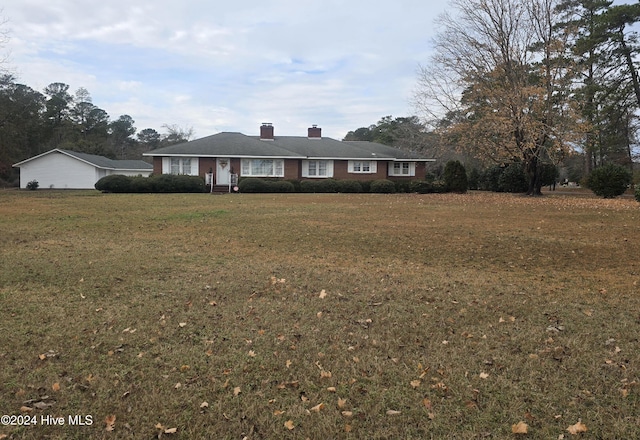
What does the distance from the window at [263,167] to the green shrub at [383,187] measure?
749cm

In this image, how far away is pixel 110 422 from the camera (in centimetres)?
282

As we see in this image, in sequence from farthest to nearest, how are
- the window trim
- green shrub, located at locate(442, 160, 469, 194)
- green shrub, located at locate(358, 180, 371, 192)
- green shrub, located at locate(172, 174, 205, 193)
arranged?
the window trim → green shrub, located at locate(358, 180, 371, 192) → green shrub, located at locate(442, 160, 469, 194) → green shrub, located at locate(172, 174, 205, 193)

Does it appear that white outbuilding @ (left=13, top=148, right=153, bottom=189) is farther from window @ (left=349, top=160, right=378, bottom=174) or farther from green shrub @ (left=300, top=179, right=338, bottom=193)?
window @ (left=349, top=160, right=378, bottom=174)

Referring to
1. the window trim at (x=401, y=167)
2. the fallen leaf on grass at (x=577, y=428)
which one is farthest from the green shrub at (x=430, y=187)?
the fallen leaf on grass at (x=577, y=428)

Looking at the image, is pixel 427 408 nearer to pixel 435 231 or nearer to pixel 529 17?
pixel 435 231

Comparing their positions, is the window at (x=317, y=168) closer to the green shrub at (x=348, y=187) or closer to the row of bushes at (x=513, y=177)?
the green shrub at (x=348, y=187)

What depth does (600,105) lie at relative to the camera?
102 ft

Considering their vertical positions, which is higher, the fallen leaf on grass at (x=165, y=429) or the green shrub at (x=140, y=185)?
the green shrub at (x=140, y=185)

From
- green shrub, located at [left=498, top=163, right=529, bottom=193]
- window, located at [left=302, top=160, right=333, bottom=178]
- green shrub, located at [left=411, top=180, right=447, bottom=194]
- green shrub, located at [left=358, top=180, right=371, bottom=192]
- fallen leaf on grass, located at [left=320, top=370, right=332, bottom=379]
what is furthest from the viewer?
window, located at [left=302, top=160, right=333, bottom=178]

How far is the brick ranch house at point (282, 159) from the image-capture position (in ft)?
107

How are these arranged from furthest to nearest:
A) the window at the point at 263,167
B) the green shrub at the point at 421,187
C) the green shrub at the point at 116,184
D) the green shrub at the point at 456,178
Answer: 1. the window at the point at 263,167
2. the green shrub at the point at 421,187
3. the green shrub at the point at 456,178
4. the green shrub at the point at 116,184

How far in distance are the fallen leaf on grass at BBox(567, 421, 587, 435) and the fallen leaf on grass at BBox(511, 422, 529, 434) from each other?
0.84ft

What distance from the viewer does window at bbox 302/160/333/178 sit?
1369 inches

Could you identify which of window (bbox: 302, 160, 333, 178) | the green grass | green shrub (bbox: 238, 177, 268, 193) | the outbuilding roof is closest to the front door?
green shrub (bbox: 238, 177, 268, 193)
